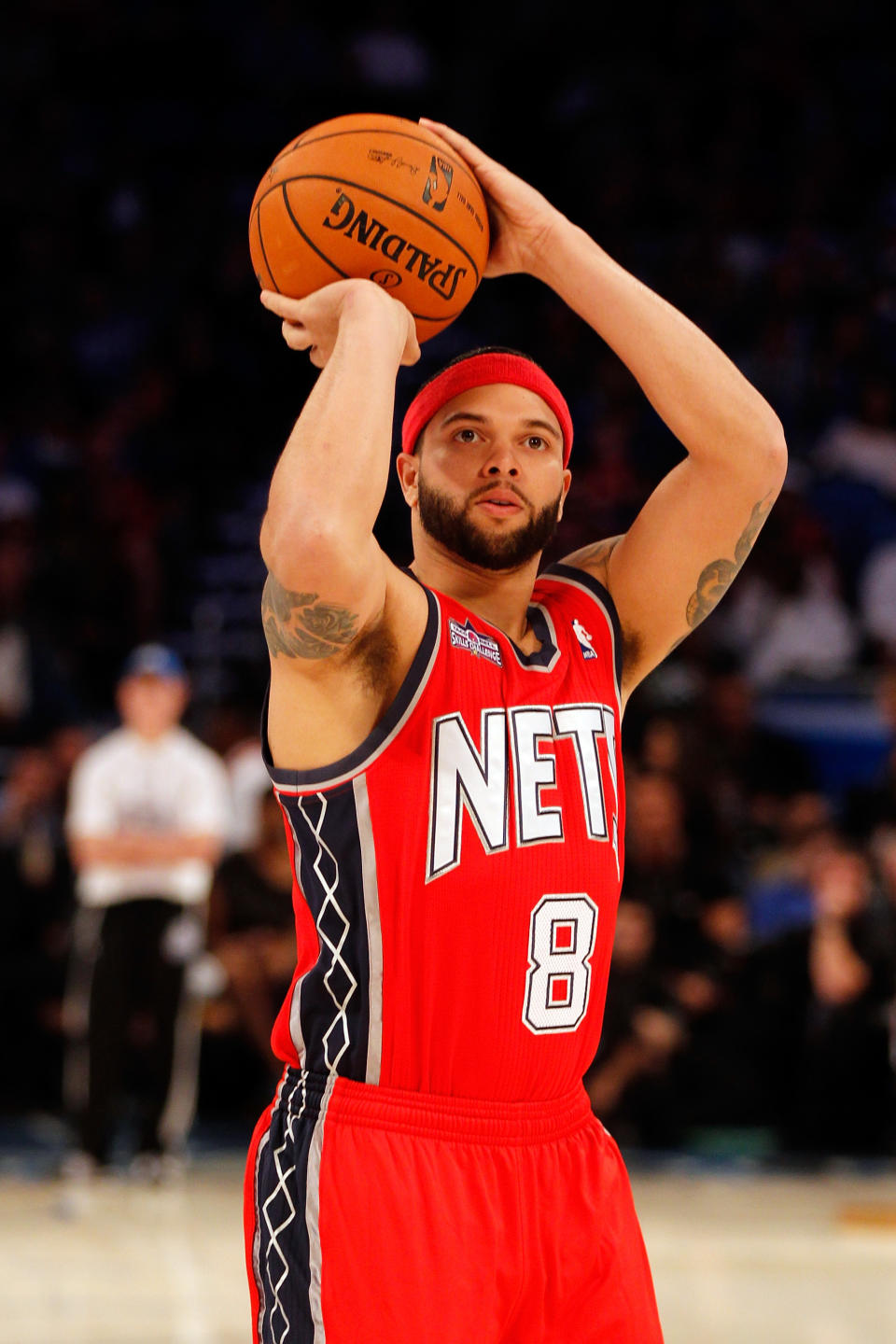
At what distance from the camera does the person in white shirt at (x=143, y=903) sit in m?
8.52

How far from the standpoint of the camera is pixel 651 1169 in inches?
338

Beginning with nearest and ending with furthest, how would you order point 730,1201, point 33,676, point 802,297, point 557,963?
point 557,963
point 730,1201
point 33,676
point 802,297

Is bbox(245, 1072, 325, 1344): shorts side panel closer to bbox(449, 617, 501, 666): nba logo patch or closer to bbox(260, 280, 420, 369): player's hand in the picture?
bbox(449, 617, 501, 666): nba logo patch

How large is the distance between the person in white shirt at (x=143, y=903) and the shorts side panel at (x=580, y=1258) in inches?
234

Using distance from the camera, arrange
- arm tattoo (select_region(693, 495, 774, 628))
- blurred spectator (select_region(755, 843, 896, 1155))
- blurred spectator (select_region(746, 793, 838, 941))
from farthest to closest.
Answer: blurred spectator (select_region(746, 793, 838, 941))
blurred spectator (select_region(755, 843, 896, 1155))
arm tattoo (select_region(693, 495, 774, 628))

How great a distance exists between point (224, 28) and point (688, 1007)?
1080 cm

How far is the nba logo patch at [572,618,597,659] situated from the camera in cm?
321

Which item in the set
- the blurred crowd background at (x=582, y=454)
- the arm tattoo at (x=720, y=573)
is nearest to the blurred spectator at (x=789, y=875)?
the blurred crowd background at (x=582, y=454)

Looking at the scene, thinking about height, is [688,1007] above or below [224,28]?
below

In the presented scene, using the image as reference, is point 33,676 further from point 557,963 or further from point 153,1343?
point 557,963

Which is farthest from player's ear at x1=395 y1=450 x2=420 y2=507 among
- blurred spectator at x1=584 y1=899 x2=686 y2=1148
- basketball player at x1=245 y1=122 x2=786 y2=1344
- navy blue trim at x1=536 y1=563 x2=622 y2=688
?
blurred spectator at x1=584 y1=899 x2=686 y2=1148

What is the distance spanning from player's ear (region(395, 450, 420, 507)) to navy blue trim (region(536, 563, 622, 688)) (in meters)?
0.32

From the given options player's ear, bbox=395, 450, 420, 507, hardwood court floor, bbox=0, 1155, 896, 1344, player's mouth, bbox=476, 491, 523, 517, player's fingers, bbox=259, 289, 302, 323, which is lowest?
hardwood court floor, bbox=0, 1155, 896, 1344

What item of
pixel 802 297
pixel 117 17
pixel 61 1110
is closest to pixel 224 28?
pixel 117 17
